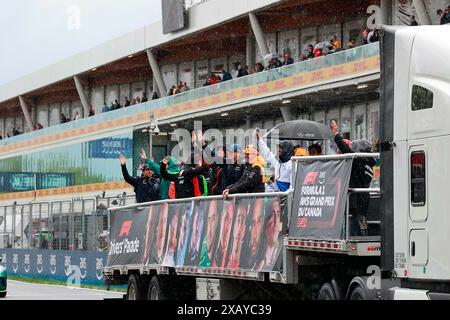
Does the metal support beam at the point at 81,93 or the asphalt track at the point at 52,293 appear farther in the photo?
the metal support beam at the point at 81,93

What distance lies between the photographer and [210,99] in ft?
152

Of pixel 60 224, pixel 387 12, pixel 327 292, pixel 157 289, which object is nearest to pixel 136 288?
pixel 157 289

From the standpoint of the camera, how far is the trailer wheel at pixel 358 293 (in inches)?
516

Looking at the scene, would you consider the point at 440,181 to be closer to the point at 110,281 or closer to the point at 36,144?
the point at 110,281

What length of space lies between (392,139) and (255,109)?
105 ft

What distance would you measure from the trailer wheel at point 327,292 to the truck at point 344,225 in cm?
1

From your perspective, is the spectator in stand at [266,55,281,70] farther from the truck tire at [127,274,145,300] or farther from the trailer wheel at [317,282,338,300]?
the trailer wheel at [317,282,338,300]

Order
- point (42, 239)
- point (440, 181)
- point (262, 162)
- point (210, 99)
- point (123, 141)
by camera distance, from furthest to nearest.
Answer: point (123, 141) < point (210, 99) < point (42, 239) < point (262, 162) < point (440, 181)

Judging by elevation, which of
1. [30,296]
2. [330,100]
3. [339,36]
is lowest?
[30,296]

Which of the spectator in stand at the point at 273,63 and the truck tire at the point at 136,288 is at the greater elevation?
the spectator in stand at the point at 273,63

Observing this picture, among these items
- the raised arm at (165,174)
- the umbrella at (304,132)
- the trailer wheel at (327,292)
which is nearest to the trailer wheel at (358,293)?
the trailer wheel at (327,292)

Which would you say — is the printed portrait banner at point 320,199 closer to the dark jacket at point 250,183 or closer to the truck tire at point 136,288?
the dark jacket at point 250,183

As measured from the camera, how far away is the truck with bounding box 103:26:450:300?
39.5 ft

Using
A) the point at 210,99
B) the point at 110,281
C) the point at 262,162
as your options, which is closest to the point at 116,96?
the point at 210,99
